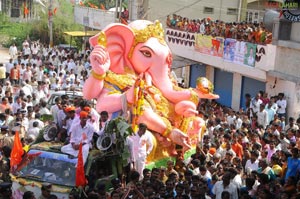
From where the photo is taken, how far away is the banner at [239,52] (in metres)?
17.6

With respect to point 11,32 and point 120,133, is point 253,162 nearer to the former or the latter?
point 120,133

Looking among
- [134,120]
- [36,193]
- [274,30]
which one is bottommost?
[36,193]

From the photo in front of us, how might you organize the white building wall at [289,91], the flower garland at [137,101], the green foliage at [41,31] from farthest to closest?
the green foliage at [41,31] → the white building wall at [289,91] → the flower garland at [137,101]

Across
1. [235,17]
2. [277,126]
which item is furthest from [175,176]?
[235,17]

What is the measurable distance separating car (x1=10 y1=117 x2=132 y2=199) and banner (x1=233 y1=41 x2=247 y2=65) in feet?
29.0

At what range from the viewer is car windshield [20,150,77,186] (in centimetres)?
895

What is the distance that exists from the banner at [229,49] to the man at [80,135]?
9478 millimetres

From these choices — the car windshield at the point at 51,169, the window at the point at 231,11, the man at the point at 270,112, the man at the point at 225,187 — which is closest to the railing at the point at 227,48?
the man at the point at 270,112

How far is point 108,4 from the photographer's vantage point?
5591cm

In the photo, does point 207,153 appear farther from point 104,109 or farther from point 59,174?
point 59,174

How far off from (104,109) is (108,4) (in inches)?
1786

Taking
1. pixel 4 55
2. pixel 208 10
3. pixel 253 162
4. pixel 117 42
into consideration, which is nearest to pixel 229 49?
pixel 117 42

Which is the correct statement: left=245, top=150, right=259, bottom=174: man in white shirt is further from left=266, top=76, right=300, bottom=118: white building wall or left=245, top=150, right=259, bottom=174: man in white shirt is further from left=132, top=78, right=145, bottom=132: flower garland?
left=266, top=76, right=300, bottom=118: white building wall

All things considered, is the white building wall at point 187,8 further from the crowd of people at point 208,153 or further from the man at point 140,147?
the man at point 140,147
